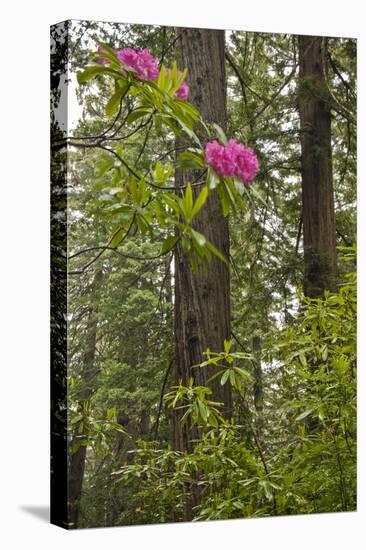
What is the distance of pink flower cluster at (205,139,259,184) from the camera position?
18.2 feet

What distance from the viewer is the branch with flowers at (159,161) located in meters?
5.18

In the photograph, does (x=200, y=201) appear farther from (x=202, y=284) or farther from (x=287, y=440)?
(x=287, y=440)

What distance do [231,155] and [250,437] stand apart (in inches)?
64.0

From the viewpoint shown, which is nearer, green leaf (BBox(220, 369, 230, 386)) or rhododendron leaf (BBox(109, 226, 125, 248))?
rhododendron leaf (BBox(109, 226, 125, 248))

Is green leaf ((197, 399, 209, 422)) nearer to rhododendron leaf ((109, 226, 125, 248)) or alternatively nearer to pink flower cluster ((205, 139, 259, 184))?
rhododendron leaf ((109, 226, 125, 248))

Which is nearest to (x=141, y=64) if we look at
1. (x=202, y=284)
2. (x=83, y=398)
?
(x=202, y=284)

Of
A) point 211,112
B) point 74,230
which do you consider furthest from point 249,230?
point 74,230

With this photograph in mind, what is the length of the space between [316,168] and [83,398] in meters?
2.02

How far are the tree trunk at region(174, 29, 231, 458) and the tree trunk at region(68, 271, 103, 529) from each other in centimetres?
54

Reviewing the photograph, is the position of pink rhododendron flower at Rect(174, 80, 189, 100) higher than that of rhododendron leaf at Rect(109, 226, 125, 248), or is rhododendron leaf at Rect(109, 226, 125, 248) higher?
pink rhododendron flower at Rect(174, 80, 189, 100)

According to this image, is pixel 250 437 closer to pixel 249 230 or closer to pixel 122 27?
pixel 249 230

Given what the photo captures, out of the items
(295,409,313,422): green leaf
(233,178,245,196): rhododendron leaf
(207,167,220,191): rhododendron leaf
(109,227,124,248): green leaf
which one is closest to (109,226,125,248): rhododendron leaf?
(109,227,124,248): green leaf

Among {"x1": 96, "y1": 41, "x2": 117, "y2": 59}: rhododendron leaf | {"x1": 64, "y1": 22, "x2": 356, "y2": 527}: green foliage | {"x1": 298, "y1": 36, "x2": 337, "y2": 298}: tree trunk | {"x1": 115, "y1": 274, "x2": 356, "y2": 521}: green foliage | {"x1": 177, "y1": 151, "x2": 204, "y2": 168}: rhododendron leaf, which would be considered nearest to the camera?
{"x1": 96, "y1": 41, "x2": 117, "y2": 59}: rhododendron leaf

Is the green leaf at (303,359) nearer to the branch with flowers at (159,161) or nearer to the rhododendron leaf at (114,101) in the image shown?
the branch with flowers at (159,161)
